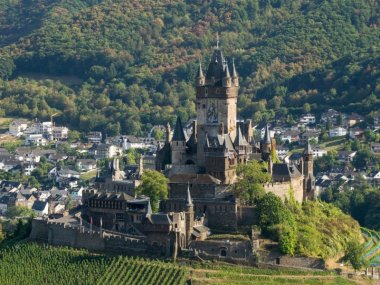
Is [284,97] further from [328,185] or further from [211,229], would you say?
[211,229]

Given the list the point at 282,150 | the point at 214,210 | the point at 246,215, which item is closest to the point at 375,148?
the point at 282,150

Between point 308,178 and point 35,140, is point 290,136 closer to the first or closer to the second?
point 35,140

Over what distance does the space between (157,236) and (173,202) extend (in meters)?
4.60

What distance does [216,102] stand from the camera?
4018 inches

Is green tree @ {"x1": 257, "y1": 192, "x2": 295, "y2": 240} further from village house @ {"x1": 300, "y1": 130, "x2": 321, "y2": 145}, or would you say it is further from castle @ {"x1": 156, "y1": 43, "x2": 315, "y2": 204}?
village house @ {"x1": 300, "y1": 130, "x2": 321, "y2": 145}

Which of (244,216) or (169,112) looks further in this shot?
(169,112)

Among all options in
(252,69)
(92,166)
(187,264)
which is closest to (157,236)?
(187,264)

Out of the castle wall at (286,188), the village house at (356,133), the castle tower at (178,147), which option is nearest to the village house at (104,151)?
the village house at (356,133)

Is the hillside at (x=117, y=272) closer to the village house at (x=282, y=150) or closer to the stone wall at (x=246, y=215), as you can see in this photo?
the stone wall at (x=246, y=215)

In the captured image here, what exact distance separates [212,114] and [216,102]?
916mm

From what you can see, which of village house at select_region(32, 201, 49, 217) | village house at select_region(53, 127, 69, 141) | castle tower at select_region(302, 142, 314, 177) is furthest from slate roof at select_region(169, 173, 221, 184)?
village house at select_region(53, 127, 69, 141)

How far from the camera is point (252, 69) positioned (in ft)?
644

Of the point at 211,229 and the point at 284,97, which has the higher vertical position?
the point at 284,97

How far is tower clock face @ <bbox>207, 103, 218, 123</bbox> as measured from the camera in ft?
334
